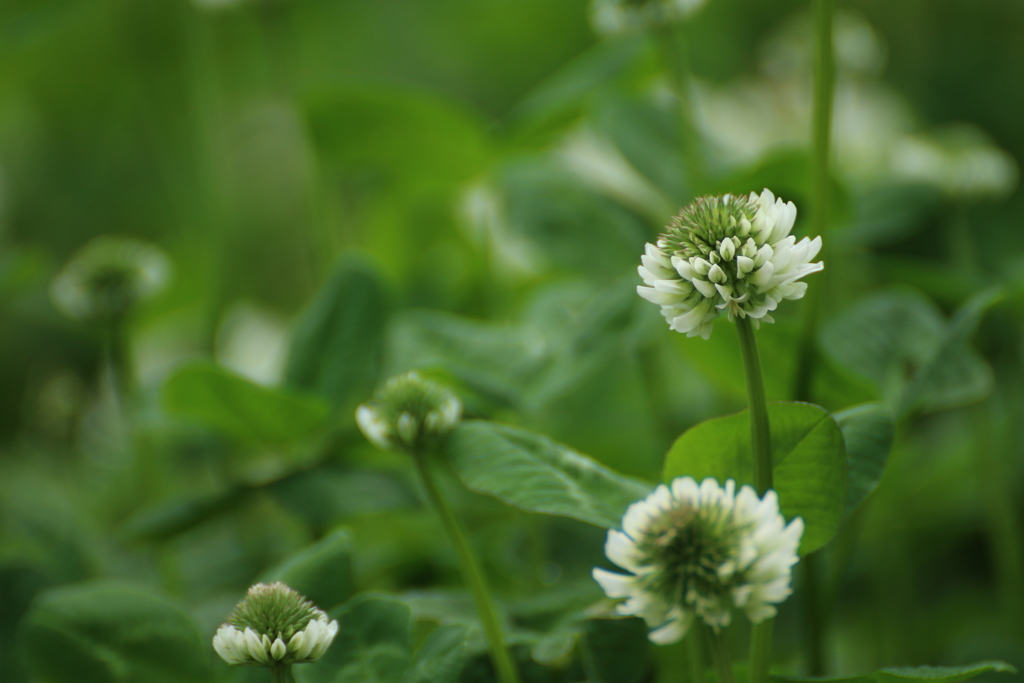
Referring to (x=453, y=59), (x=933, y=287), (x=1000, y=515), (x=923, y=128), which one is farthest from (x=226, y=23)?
(x=1000, y=515)

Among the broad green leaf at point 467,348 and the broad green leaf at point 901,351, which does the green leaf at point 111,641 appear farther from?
the broad green leaf at point 901,351

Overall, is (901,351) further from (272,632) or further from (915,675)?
(272,632)

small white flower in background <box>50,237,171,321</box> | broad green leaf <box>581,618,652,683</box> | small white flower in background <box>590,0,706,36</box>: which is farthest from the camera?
small white flower in background <box>50,237,171,321</box>

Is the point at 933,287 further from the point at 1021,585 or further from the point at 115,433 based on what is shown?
the point at 115,433

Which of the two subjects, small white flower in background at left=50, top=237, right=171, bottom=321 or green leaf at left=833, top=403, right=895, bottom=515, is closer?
green leaf at left=833, top=403, right=895, bottom=515

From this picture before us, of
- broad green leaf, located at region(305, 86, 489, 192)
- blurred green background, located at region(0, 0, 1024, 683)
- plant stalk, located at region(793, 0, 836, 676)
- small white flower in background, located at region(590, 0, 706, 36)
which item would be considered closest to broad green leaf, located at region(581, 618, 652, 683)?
blurred green background, located at region(0, 0, 1024, 683)

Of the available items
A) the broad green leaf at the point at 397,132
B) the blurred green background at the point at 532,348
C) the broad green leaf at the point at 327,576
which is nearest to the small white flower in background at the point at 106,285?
the blurred green background at the point at 532,348

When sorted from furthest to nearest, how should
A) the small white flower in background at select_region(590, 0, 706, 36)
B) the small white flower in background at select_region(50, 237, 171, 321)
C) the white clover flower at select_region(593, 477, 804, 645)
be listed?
the small white flower in background at select_region(50, 237, 171, 321) → the small white flower in background at select_region(590, 0, 706, 36) → the white clover flower at select_region(593, 477, 804, 645)

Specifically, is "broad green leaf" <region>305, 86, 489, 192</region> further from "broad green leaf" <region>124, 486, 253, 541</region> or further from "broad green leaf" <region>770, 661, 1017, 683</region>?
"broad green leaf" <region>770, 661, 1017, 683</region>
